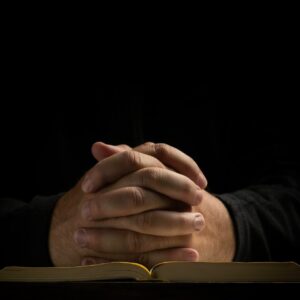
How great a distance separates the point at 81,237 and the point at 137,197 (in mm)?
142

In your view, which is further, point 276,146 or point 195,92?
point 195,92

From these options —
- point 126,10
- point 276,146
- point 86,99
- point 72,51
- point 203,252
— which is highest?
point 126,10

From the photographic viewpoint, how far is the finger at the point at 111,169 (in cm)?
89

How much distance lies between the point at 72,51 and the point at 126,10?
9.5 inches

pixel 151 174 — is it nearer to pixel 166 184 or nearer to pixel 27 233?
pixel 166 184

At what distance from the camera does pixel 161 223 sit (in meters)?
0.83

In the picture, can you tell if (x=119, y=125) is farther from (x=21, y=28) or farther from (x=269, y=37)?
(x=269, y=37)

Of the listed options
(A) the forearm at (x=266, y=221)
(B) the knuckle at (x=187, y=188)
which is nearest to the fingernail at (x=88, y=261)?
(B) the knuckle at (x=187, y=188)

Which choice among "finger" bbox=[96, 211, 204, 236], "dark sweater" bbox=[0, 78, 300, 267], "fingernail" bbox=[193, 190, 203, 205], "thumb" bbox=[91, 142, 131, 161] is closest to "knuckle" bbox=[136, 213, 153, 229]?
"finger" bbox=[96, 211, 204, 236]

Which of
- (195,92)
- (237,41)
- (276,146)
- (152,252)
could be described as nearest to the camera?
(152,252)

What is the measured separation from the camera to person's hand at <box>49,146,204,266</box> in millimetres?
840

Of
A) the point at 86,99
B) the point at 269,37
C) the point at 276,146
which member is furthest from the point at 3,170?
the point at 269,37

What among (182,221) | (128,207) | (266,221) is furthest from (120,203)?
(266,221)

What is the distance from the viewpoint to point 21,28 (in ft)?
5.03
